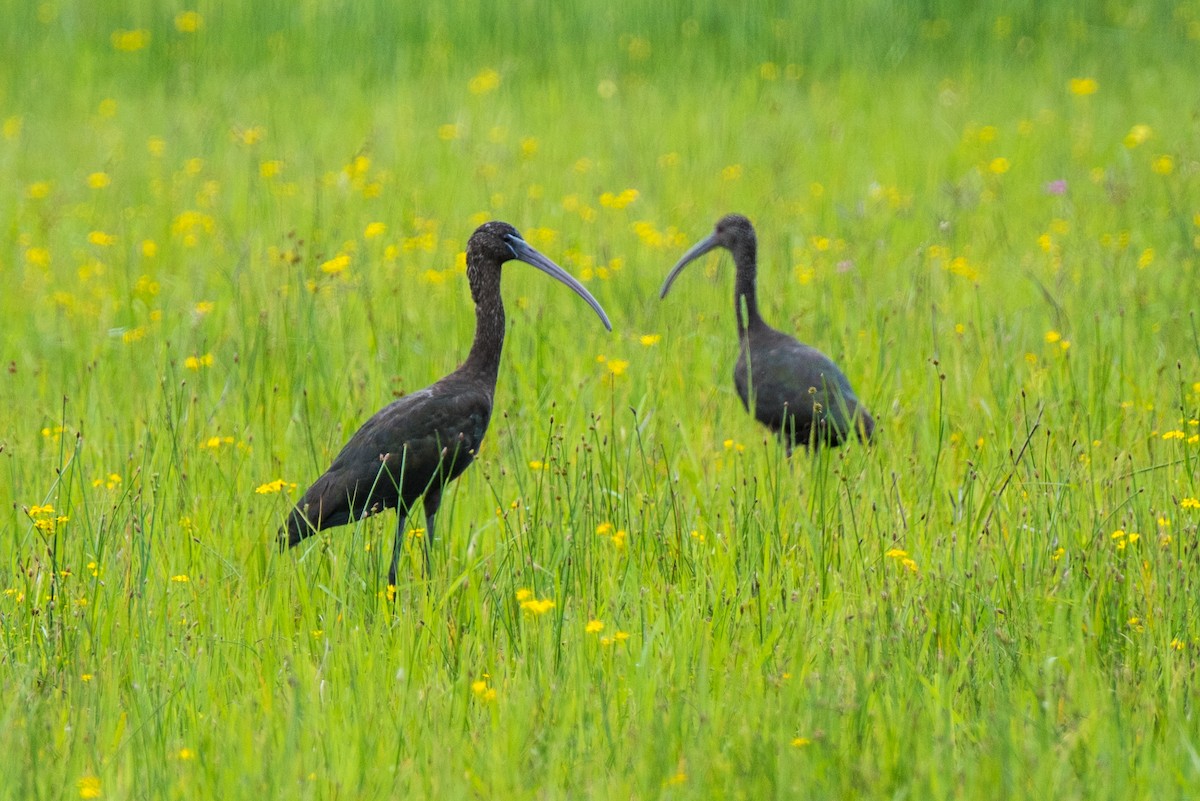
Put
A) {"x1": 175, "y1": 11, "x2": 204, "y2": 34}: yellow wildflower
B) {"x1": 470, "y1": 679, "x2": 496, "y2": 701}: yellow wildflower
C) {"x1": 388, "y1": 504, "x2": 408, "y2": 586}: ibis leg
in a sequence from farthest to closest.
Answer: {"x1": 175, "y1": 11, "x2": 204, "y2": 34}: yellow wildflower, {"x1": 388, "y1": 504, "x2": 408, "y2": 586}: ibis leg, {"x1": 470, "y1": 679, "x2": 496, "y2": 701}: yellow wildflower

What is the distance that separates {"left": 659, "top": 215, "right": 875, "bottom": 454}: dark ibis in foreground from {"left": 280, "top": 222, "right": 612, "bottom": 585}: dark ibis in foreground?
94cm

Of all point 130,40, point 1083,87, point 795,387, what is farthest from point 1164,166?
point 130,40

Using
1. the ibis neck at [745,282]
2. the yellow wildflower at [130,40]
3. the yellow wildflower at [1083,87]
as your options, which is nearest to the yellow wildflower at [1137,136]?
the yellow wildflower at [1083,87]

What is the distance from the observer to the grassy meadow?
128 inches

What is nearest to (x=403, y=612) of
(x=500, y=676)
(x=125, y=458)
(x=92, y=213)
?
(x=500, y=676)

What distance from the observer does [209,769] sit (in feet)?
10.3

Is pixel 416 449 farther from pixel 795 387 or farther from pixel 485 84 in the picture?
pixel 485 84

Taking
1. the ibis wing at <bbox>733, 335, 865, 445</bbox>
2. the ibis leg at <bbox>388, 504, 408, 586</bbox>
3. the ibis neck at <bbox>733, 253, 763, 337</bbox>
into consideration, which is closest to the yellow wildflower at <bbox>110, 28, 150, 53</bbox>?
the ibis neck at <bbox>733, 253, 763, 337</bbox>

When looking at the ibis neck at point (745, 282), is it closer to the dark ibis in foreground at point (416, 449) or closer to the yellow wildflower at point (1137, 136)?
the dark ibis in foreground at point (416, 449)

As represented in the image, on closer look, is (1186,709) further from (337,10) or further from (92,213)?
(337,10)

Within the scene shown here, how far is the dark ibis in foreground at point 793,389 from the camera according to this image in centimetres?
555

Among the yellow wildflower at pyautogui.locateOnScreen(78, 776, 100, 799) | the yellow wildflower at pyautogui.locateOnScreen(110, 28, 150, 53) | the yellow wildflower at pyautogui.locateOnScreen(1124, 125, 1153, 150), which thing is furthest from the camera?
the yellow wildflower at pyautogui.locateOnScreen(110, 28, 150, 53)

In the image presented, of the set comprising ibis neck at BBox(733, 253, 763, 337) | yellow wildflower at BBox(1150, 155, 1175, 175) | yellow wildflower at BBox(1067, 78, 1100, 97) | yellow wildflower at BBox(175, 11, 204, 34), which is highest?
yellow wildflower at BBox(175, 11, 204, 34)

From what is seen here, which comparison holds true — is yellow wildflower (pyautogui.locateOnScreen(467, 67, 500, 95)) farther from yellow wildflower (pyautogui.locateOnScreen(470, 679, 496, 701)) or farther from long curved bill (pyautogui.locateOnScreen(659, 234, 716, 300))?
yellow wildflower (pyautogui.locateOnScreen(470, 679, 496, 701))
